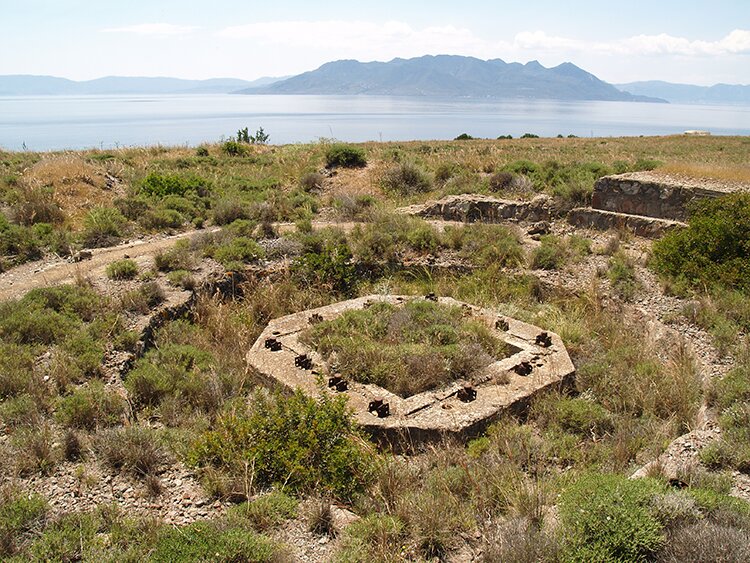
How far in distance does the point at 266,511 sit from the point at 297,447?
785mm

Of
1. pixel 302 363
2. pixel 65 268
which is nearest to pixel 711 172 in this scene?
pixel 302 363

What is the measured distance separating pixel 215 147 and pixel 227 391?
21.1 m

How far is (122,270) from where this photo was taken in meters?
9.87

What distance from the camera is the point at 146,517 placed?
13.8 feet

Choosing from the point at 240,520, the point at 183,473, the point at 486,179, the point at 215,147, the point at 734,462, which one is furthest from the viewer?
the point at 215,147

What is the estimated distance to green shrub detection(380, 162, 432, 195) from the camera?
1848 centimetres

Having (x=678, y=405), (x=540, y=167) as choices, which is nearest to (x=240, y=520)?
(x=678, y=405)

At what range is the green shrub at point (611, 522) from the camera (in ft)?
11.4

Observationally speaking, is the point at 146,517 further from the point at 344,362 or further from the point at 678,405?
the point at 678,405

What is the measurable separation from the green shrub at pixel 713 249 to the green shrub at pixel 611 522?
20.9ft

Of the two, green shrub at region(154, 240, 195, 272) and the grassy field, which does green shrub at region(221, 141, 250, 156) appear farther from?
green shrub at region(154, 240, 195, 272)

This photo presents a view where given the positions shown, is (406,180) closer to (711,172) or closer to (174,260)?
(711,172)

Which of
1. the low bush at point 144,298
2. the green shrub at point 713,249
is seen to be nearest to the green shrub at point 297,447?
the low bush at point 144,298

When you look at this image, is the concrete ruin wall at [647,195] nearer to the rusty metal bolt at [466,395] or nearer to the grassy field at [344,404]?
the grassy field at [344,404]
